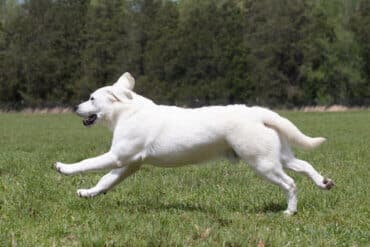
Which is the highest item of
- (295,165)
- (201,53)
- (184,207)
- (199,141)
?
(199,141)

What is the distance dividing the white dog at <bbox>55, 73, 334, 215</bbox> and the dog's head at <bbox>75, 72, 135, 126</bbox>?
0.03m

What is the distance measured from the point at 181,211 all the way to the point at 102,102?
5.48ft

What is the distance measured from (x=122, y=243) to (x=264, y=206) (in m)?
2.73

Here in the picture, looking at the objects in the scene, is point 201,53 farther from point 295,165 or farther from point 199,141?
point 199,141

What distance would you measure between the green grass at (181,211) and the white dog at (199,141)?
424 mm

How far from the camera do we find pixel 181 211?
6.88m

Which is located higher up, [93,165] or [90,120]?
[90,120]

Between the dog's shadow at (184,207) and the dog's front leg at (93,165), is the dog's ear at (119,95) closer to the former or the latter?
the dog's front leg at (93,165)

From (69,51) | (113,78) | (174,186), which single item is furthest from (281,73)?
(174,186)

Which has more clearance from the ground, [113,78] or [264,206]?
[264,206]

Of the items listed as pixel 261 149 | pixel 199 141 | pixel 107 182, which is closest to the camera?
pixel 261 149

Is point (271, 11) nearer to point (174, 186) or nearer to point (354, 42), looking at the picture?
point (354, 42)

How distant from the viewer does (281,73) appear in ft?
229

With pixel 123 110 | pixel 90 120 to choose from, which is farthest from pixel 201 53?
pixel 123 110
